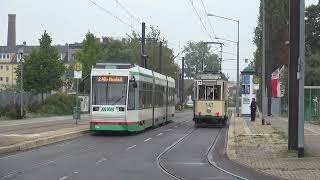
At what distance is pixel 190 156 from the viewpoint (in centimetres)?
2073

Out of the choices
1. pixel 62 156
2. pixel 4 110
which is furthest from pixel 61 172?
pixel 4 110

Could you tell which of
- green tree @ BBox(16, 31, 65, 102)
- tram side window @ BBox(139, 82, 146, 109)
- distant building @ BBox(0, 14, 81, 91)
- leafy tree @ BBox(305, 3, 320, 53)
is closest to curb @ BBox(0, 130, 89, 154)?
tram side window @ BBox(139, 82, 146, 109)

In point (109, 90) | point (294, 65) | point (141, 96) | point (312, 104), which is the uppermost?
point (294, 65)

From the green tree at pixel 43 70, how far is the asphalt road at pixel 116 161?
3604cm

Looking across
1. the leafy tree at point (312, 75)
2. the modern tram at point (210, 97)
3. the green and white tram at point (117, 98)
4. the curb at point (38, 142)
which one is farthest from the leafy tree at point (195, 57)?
the curb at point (38, 142)

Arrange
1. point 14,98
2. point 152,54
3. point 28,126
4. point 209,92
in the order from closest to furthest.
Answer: point 28,126, point 209,92, point 14,98, point 152,54

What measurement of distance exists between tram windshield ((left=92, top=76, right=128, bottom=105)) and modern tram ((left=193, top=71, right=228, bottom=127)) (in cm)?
1066

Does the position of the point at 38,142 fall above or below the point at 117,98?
below

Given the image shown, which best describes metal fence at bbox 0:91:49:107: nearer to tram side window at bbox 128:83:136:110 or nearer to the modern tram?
the modern tram

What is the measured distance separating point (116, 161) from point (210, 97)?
21.9 metres

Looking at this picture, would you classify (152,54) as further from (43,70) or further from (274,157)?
(274,157)

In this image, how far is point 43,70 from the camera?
6250cm

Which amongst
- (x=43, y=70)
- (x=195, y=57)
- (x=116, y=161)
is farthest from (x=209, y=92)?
(x=195, y=57)

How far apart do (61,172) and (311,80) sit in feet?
150
